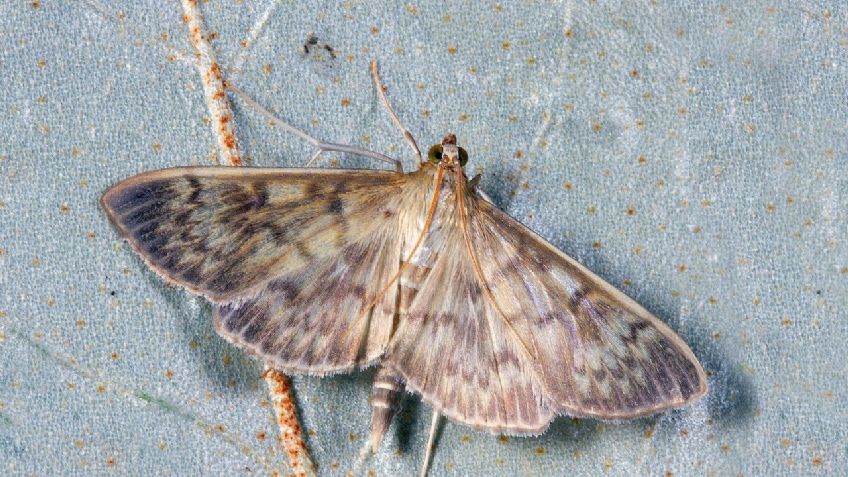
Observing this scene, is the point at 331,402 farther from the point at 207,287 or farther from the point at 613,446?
the point at 613,446

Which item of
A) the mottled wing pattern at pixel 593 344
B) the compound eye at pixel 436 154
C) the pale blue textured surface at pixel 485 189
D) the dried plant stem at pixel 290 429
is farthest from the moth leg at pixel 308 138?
the dried plant stem at pixel 290 429

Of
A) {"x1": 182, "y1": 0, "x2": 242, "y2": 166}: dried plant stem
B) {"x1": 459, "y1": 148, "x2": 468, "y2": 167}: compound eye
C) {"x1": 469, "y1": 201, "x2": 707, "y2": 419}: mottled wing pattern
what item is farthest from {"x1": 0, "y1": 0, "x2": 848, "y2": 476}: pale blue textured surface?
{"x1": 469, "y1": 201, "x2": 707, "y2": 419}: mottled wing pattern

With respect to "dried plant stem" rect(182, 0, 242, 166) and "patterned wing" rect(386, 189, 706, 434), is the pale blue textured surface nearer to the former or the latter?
"dried plant stem" rect(182, 0, 242, 166)

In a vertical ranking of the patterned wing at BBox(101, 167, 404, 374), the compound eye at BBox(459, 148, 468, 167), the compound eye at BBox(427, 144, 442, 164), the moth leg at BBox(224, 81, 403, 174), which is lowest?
the patterned wing at BBox(101, 167, 404, 374)

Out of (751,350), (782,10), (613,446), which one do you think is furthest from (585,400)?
(782,10)

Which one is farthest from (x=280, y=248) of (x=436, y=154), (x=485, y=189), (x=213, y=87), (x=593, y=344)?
(x=593, y=344)

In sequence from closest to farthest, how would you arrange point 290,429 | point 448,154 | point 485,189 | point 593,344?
1. point 593,344
2. point 448,154
3. point 290,429
4. point 485,189

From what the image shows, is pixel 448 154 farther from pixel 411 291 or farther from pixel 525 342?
pixel 525 342
